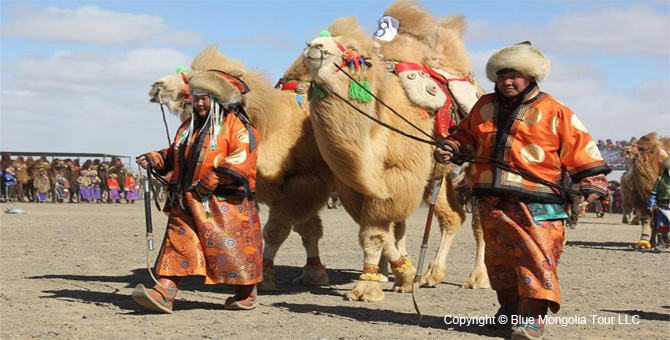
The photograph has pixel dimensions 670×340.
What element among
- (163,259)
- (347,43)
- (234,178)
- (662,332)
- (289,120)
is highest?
(347,43)

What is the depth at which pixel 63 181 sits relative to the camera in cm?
3600

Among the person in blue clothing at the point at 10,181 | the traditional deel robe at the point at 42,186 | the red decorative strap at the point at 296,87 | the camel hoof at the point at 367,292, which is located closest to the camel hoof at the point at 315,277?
the camel hoof at the point at 367,292

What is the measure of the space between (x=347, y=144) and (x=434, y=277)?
2355 millimetres

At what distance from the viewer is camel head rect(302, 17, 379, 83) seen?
7.28m

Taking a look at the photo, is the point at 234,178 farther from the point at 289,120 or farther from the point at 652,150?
the point at 652,150

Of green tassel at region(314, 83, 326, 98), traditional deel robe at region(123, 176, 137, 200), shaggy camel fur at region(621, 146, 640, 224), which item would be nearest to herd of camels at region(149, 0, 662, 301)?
green tassel at region(314, 83, 326, 98)

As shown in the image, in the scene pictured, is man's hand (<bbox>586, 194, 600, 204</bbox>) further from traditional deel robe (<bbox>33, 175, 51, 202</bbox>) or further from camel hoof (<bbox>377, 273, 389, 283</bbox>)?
traditional deel robe (<bbox>33, 175, 51, 202</bbox>)

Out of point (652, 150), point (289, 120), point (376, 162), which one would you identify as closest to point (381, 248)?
point (376, 162)

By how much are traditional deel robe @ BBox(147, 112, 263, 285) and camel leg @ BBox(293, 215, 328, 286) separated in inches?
81.6

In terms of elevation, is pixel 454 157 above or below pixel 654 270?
above

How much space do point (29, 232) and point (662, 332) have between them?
40.4ft

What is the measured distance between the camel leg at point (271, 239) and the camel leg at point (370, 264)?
0.94 meters

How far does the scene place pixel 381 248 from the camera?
7.73 m

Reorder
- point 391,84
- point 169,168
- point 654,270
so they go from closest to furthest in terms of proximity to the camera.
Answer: point 169,168 → point 391,84 → point 654,270
